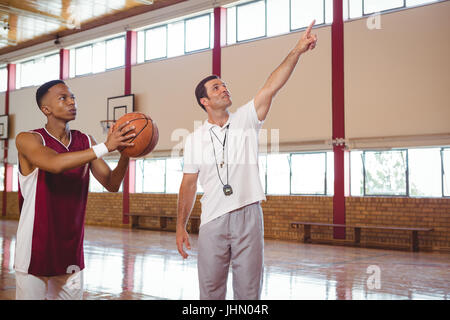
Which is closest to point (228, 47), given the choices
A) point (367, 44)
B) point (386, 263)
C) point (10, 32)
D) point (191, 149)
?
point (367, 44)

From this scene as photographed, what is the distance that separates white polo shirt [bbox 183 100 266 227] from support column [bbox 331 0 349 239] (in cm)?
723

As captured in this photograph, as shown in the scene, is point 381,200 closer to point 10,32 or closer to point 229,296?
point 229,296

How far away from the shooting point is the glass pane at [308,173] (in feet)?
32.9

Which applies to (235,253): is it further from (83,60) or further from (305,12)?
(83,60)

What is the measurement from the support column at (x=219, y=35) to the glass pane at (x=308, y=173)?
285 centimetres

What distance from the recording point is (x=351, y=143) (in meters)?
9.41

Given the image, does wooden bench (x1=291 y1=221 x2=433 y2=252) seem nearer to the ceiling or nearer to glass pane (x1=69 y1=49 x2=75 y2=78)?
the ceiling

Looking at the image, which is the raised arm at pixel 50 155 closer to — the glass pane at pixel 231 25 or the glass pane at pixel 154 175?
the glass pane at pixel 231 25

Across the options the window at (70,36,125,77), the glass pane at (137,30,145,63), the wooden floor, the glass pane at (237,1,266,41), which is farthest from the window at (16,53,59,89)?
the wooden floor

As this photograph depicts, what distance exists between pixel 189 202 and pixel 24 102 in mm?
15284

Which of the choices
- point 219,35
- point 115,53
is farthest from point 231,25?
point 115,53

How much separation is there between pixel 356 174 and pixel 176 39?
5.89 meters

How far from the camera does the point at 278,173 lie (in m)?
10.6

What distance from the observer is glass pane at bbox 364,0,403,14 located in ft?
30.0
